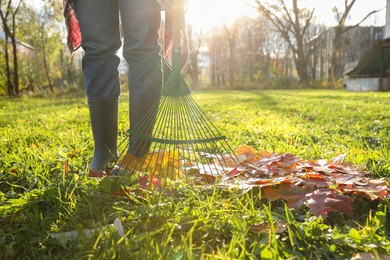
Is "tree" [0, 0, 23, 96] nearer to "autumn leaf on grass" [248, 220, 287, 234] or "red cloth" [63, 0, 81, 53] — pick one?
"red cloth" [63, 0, 81, 53]

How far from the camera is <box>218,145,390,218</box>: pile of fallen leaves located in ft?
4.30

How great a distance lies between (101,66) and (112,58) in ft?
0.24

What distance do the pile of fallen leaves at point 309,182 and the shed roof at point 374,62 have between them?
42.1ft

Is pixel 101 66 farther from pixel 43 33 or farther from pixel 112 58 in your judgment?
pixel 43 33

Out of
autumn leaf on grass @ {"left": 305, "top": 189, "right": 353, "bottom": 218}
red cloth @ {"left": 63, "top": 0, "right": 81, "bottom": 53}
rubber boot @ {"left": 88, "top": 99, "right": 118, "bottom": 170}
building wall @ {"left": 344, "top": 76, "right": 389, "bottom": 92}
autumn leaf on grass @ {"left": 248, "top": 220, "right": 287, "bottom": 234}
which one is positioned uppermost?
red cloth @ {"left": 63, "top": 0, "right": 81, "bottom": 53}

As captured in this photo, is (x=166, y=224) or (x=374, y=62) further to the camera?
(x=374, y=62)

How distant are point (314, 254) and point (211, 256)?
320 millimetres

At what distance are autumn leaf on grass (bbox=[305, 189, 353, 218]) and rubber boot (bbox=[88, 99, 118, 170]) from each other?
991mm

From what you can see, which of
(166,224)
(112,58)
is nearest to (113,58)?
(112,58)

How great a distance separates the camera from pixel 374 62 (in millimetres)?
14648

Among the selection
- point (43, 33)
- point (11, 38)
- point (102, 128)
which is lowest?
point (102, 128)

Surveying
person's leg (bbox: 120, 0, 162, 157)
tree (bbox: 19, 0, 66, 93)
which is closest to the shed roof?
person's leg (bbox: 120, 0, 162, 157)

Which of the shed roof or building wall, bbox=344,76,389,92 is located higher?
the shed roof

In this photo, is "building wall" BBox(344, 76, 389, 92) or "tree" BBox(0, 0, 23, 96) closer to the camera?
"building wall" BBox(344, 76, 389, 92)
